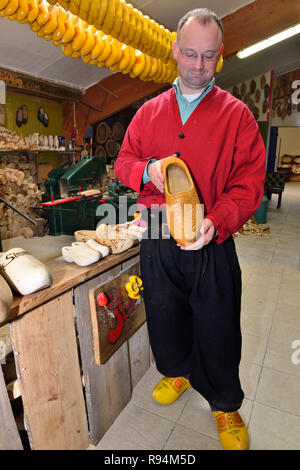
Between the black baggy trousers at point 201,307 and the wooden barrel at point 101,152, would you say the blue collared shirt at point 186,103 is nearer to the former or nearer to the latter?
the black baggy trousers at point 201,307

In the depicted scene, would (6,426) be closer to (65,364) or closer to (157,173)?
(65,364)

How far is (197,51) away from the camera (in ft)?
3.61

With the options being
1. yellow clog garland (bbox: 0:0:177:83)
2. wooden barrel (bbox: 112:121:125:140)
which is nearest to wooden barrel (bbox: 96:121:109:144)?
wooden barrel (bbox: 112:121:125:140)

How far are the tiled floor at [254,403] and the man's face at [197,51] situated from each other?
162 centimetres

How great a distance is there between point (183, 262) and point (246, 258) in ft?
10.6

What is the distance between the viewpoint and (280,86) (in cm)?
1161

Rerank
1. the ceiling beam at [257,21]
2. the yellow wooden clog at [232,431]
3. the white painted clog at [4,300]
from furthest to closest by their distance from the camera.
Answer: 1. the ceiling beam at [257,21]
2. the yellow wooden clog at [232,431]
3. the white painted clog at [4,300]

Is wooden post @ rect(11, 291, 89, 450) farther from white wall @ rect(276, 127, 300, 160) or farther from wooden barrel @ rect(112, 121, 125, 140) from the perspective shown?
white wall @ rect(276, 127, 300, 160)

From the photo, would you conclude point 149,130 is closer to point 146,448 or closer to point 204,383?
point 204,383

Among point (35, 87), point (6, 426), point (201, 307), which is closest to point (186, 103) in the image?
point (201, 307)

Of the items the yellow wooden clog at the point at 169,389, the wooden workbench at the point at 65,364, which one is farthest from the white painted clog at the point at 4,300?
the yellow wooden clog at the point at 169,389

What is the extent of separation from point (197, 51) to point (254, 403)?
1800 millimetres

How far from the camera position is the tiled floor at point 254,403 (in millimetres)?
1528

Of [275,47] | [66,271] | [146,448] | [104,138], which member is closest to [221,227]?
[66,271]
